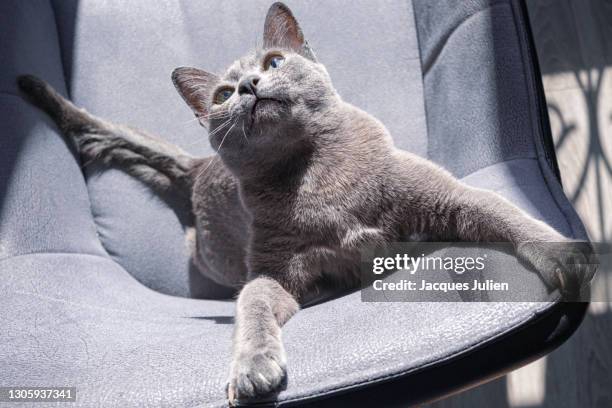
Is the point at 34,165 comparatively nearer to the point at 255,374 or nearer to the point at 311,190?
the point at 311,190

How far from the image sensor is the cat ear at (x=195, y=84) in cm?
122

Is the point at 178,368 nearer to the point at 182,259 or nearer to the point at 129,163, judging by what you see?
the point at 182,259

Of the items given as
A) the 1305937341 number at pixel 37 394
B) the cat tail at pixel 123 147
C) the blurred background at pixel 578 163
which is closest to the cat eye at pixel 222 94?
the cat tail at pixel 123 147

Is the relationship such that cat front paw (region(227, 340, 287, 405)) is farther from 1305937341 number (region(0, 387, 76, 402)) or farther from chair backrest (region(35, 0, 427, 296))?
chair backrest (region(35, 0, 427, 296))

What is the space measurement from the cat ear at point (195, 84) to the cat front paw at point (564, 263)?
0.73 m

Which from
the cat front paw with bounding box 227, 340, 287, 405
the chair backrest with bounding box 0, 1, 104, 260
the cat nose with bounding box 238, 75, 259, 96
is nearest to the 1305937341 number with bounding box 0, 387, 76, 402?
the cat front paw with bounding box 227, 340, 287, 405

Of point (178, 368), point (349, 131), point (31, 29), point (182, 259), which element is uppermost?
point (31, 29)

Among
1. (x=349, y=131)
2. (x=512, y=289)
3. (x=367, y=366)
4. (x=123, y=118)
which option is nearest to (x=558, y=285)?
(x=512, y=289)

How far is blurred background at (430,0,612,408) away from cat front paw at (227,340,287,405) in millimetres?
931

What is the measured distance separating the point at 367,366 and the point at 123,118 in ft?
3.91

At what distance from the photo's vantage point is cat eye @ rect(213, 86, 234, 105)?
3.73 feet

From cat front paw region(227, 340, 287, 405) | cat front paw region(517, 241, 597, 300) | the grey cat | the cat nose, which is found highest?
the cat nose

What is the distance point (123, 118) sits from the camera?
165 cm

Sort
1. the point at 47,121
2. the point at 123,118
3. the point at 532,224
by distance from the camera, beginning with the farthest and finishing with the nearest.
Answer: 1. the point at 123,118
2. the point at 47,121
3. the point at 532,224
